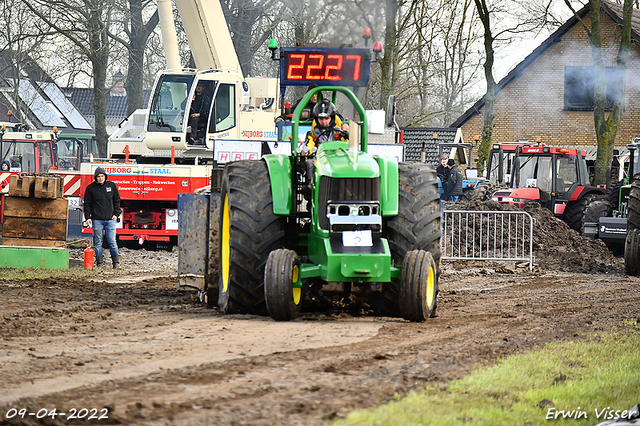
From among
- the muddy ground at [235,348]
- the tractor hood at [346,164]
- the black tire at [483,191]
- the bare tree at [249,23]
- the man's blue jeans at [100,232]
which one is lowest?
the muddy ground at [235,348]

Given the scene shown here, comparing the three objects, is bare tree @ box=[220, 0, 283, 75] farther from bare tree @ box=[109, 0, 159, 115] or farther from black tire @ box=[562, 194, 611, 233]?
black tire @ box=[562, 194, 611, 233]

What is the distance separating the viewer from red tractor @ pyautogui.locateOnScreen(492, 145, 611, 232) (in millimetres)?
21328

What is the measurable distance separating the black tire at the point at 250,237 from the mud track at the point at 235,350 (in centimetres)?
22

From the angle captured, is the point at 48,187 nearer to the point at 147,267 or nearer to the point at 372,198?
the point at 147,267

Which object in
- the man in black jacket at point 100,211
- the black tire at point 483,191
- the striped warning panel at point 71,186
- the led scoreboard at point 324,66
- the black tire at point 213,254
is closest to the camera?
the black tire at point 213,254

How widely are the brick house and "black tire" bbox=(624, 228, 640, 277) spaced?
85.4 ft

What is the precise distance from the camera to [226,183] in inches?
358

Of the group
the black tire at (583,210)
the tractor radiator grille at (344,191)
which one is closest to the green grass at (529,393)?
the tractor radiator grille at (344,191)

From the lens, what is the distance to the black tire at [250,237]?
854 cm

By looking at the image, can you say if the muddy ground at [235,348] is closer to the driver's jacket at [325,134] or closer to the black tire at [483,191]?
the driver's jacket at [325,134]

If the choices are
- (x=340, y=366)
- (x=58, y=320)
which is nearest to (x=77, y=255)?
(x=58, y=320)

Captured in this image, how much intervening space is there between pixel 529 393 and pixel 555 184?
56.4 ft

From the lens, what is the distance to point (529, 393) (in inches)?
214

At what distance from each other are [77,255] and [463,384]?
13.3m
